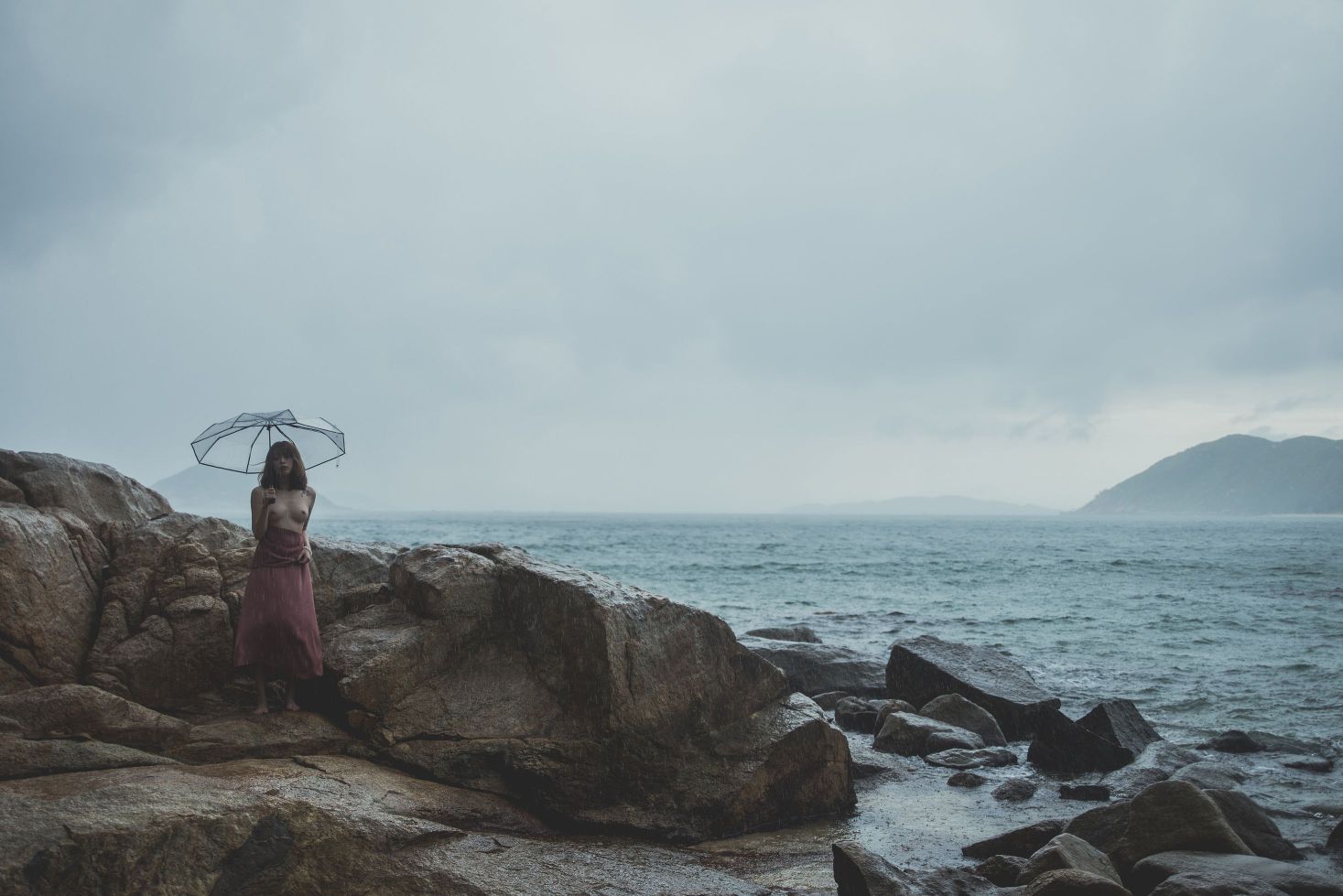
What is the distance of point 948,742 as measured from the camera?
1055cm

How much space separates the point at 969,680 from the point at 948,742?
2.44 meters

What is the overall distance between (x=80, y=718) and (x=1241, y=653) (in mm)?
20879

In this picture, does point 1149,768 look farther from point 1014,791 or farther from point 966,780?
point 966,780

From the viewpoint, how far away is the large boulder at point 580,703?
7078 millimetres

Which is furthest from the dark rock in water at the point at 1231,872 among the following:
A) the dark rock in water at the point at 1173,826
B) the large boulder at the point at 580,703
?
the large boulder at the point at 580,703

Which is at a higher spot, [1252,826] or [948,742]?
[1252,826]

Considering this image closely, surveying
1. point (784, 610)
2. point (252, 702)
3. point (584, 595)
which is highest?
point (584, 595)

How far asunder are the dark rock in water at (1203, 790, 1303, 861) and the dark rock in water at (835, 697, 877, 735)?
15.8ft

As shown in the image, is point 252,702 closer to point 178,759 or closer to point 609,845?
point 178,759

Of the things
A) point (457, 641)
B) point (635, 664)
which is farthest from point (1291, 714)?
point (457, 641)

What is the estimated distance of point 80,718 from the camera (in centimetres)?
632

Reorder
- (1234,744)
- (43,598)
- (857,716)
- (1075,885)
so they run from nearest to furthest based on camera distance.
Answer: (1075,885) → (43,598) → (1234,744) → (857,716)

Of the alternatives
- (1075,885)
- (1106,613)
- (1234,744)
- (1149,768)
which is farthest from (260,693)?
(1106,613)

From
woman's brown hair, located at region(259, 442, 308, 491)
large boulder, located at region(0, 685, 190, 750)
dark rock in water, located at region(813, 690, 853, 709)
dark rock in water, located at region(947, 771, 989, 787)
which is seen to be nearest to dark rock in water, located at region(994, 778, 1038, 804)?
dark rock in water, located at region(947, 771, 989, 787)
